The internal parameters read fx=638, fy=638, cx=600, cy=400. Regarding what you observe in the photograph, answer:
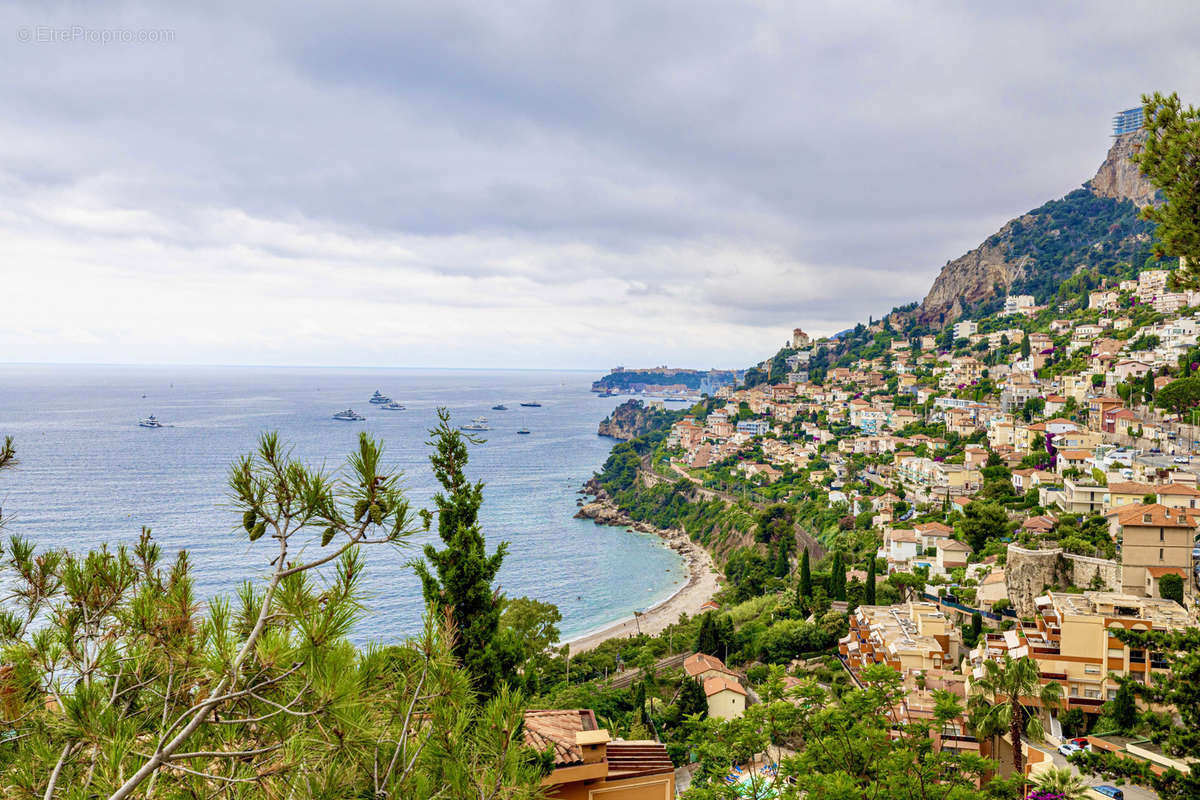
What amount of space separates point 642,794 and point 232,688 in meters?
4.01

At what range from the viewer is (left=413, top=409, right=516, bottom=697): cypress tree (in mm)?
6062

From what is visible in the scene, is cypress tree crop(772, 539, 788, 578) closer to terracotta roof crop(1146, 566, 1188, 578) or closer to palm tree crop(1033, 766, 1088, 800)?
terracotta roof crop(1146, 566, 1188, 578)

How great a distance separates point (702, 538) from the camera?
1452 inches

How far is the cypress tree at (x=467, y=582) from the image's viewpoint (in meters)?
6.06

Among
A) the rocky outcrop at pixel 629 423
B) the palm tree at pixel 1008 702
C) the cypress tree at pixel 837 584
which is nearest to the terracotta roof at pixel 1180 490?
the cypress tree at pixel 837 584

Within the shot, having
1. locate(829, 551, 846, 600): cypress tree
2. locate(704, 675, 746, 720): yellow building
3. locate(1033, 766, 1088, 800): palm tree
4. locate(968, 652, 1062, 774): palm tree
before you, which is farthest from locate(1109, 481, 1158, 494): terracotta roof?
locate(1033, 766, 1088, 800): palm tree

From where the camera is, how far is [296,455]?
1123 centimetres

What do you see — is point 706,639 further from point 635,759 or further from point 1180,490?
point 635,759

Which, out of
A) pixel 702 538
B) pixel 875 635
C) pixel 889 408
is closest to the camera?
pixel 875 635

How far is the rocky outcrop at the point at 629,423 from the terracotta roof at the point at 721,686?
59436mm

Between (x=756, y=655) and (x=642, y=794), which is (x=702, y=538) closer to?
(x=756, y=655)

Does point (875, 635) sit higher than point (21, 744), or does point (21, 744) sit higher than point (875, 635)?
point (21, 744)

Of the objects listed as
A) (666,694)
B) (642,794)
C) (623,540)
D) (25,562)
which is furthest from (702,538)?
(25,562)

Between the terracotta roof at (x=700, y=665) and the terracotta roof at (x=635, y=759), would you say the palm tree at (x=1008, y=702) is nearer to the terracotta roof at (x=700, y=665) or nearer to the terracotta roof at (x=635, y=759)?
the terracotta roof at (x=635, y=759)
